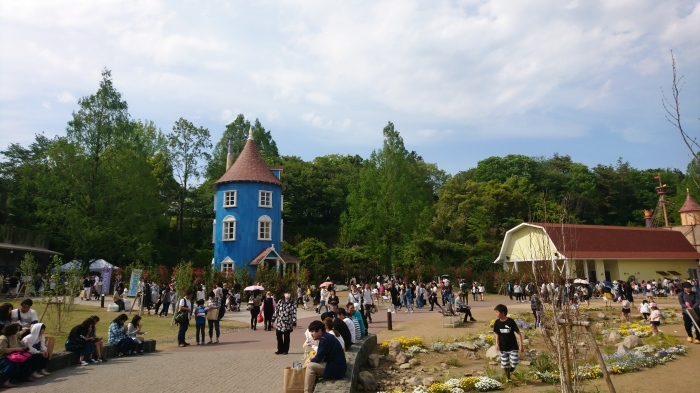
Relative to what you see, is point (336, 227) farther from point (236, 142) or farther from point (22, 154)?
point (22, 154)

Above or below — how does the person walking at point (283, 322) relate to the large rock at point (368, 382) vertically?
above

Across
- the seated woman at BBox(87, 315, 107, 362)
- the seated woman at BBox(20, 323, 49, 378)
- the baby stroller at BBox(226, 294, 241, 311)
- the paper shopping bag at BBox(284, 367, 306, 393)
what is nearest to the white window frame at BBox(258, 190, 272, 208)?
the baby stroller at BBox(226, 294, 241, 311)

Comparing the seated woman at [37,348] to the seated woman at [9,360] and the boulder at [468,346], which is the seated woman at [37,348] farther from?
the boulder at [468,346]

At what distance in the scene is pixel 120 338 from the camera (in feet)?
45.4

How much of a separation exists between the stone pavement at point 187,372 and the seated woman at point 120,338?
543 millimetres

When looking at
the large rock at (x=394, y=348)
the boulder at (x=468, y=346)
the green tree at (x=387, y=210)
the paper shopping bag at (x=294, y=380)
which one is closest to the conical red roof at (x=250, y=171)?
the green tree at (x=387, y=210)

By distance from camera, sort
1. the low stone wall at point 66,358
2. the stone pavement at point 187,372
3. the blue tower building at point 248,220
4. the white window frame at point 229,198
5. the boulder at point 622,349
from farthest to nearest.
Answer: the white window frame at point 229,198
the blue tower building at point 248,220
the boulder at point 622,349
the low stone wall at point 66,358
the stone pavement at point 187,372

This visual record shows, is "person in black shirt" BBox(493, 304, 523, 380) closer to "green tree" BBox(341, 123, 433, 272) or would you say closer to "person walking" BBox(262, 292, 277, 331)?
"person walking" BBox(262, 292, 277, 331)

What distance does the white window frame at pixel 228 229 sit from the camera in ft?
130

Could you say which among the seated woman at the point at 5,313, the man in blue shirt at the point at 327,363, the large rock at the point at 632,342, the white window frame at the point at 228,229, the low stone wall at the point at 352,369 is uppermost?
the white window frame at the point at 228,229

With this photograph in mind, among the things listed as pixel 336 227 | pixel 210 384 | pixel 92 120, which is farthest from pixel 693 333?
pixel 336 227

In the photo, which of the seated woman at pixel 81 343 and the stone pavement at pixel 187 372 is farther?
the seated woman at pixel 81 343

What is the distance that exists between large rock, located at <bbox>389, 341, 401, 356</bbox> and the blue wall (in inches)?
1041

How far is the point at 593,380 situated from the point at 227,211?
3361 cm
